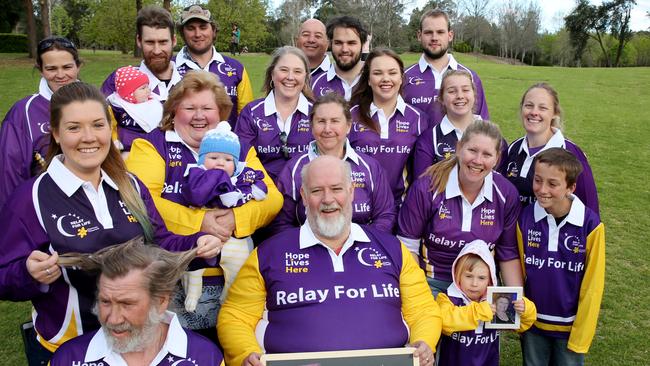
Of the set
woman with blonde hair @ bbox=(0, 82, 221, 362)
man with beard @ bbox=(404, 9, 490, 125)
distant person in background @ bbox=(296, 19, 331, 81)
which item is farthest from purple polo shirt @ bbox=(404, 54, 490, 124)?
woman with blonde hair @ bbox=(0, 82, 221, 362)

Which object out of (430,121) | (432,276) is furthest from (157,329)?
(430,121)

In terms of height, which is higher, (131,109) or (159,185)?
(131,109)

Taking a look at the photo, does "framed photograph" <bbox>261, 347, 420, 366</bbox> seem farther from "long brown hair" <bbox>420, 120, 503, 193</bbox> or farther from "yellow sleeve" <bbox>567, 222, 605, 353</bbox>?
"yellow sleeve" <bbox>567, 222, 605, 353</bbox>

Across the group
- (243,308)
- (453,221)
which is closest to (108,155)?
(243,308)

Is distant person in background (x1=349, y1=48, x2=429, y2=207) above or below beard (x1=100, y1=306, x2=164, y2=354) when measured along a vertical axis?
above

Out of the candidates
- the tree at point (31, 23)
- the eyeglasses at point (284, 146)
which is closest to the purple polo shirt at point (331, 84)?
the eyeglasses at point (284, 146)

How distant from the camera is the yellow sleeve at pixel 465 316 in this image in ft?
12.1

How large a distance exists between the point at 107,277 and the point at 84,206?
478mm

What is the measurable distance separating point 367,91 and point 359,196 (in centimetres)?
159

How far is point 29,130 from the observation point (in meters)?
4.28

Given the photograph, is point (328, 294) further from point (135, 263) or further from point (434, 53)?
point (434, 53)

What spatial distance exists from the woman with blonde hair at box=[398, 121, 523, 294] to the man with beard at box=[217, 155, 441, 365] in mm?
564

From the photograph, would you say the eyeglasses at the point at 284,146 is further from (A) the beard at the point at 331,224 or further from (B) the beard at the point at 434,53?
(B) the beard at the point at 434,53

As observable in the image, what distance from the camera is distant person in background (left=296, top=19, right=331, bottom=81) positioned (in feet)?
22.5
